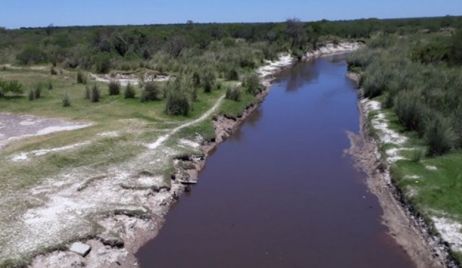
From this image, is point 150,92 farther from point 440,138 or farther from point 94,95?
point 440,138

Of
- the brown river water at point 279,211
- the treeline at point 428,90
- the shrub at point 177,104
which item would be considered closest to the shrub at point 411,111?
the treeline at point 428,90

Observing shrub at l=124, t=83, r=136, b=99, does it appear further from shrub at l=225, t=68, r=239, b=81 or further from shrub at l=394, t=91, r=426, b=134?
shrub at l=394, t=91, r=426, b=134

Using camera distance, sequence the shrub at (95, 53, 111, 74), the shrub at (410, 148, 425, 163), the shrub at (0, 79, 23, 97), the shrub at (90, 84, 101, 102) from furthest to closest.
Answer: the shrub at (95, 53, 111, 74) < the shrub at (0, 79, 23, 97) < the shrub at (90, 84, 101, 102) < the shrub at (410, 148, 425, 163)

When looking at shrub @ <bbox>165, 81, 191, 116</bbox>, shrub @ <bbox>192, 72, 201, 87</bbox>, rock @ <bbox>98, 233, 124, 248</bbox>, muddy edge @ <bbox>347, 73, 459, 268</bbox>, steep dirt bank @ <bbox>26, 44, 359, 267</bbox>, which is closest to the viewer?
steep dirt bank @ <bbox>26, 44, 359, 267</bbox>

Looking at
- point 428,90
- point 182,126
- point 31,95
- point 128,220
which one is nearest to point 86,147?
point 128,220

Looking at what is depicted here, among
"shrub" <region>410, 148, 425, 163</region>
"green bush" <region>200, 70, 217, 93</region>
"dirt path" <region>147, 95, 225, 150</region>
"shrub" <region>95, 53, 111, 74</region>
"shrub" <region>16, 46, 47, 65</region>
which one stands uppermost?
"shrub" <region>16, 46, 47, 65</region>

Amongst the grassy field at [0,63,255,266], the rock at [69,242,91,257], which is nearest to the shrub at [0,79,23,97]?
the grassy field at [0,63,255,266]

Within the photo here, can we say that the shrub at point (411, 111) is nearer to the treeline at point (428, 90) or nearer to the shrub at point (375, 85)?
the treeline at point (428, 90)
